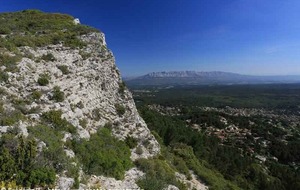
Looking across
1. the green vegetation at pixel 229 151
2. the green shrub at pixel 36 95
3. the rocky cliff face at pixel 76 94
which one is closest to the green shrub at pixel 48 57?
the rocky cliff face at pixel 76 94

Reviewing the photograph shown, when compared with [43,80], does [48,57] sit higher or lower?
higher

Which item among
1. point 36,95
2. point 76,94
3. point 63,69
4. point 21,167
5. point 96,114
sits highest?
point 63,69

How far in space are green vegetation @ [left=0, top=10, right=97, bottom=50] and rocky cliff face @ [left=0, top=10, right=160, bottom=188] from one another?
0.69 m

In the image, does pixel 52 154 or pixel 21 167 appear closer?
pixel 21 167

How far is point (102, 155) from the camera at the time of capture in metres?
15.5

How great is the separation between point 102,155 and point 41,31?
1815 centimetres

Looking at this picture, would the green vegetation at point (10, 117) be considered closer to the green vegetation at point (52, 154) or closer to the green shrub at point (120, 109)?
the green vegetation at point (52, 154)

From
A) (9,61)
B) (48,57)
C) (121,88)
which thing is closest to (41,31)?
(48,57)

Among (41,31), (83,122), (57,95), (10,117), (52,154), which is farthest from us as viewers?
(41,31)

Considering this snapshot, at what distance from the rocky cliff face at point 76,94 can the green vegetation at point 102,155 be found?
0.48 meters

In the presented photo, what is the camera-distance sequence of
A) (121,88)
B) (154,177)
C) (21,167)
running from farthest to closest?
(121,88)
(154,177)
(21,167)

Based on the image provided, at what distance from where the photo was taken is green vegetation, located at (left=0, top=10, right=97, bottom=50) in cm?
2314

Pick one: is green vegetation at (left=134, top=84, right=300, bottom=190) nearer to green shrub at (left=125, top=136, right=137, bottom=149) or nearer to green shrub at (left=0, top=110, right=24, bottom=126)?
green shrub at (left=125, top=136, right=137, bottom=149)

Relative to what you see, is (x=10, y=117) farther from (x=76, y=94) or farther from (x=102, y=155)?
(x=76, y=94)
